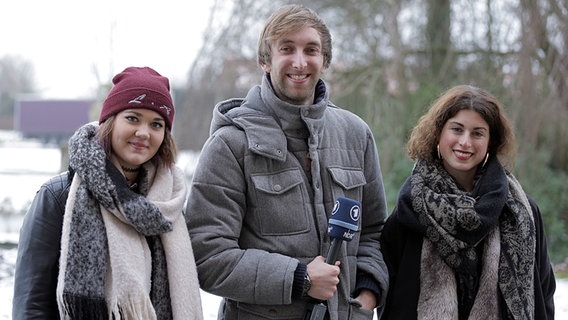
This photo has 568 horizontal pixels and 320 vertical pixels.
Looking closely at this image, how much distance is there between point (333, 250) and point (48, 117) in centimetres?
3609

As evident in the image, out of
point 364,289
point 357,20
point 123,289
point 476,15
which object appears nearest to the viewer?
point 123,289

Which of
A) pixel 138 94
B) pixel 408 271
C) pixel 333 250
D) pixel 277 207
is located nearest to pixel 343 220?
pixel 333 250

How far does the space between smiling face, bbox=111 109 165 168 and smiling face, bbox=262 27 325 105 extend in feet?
1.54

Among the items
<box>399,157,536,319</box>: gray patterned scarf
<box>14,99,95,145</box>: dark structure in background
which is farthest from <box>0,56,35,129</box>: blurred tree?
<box>399,157,536,319</box>: gray patterned scarf

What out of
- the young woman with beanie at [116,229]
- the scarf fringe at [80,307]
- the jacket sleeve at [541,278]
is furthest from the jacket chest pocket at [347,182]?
the scarf fringe at [80,307]

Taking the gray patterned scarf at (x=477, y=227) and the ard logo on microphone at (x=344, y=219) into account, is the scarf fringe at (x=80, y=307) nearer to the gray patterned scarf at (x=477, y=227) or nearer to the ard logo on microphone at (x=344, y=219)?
the ard logo on microphone at (x=344, y=219)

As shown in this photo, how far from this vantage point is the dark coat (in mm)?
2811

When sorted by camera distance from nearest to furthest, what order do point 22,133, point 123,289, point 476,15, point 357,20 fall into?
1. point 123,289
2. point 476,15
3. point 357,20
4. point 22,133

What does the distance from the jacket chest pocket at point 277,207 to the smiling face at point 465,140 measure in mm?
631

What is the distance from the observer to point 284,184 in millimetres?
2598

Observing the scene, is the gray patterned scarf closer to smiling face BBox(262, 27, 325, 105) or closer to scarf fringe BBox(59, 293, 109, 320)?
smiling face BBox(262, 27, 325, 105)

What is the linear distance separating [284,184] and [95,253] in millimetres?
689

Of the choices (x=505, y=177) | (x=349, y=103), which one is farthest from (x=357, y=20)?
(x=505, y=177)

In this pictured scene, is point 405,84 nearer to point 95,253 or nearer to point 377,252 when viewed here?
point 377,252
